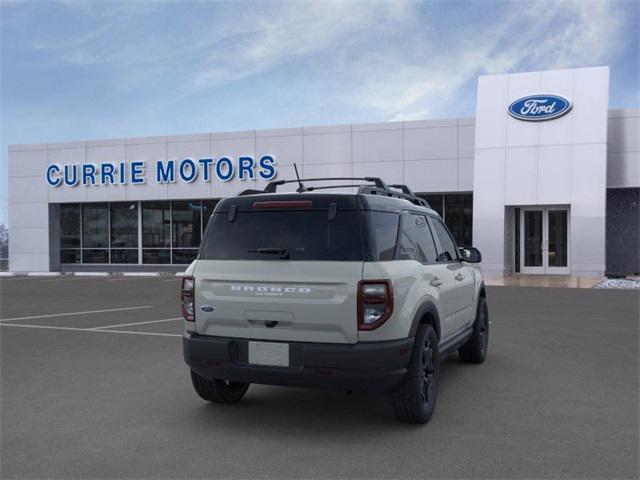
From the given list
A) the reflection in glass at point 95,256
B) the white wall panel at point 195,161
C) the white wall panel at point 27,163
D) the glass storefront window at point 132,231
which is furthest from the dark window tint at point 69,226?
the white wall panel at point 195,161

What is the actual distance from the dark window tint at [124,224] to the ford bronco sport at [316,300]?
81.2 ft

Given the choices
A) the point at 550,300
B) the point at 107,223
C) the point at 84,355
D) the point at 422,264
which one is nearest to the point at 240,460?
the point at 422,264

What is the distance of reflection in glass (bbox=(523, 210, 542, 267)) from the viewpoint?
74.8 ft

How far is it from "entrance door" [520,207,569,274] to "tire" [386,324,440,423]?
61.7 feet

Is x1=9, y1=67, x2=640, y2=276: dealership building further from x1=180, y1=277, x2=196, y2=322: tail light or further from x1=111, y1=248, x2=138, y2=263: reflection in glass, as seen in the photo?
x1=180, y1=277, x2=196, y2=322: tail light

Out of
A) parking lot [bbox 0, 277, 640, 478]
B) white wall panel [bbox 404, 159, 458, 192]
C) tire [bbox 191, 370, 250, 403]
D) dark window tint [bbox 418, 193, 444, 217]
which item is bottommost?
parking lot [bbox 0, 277, 640, 478]

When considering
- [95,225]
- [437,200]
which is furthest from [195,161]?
[437,200]

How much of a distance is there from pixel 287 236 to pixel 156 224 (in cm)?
2472

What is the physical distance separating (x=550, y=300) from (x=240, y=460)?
1184cm

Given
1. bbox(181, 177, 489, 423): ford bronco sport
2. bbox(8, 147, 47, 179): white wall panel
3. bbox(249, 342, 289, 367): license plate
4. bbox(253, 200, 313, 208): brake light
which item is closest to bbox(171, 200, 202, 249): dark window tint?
bbox(8, 147, 47, 179): white wall panel

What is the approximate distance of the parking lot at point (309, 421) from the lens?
4137mm

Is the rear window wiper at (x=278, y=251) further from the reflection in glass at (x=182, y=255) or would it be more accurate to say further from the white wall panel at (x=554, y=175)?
the reflection in glass at (x=182, y=255)

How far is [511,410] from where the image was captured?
5.40 m

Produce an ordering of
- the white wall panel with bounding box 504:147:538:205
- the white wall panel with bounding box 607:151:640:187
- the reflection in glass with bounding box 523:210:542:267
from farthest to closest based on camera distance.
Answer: the reflection in glass with bounding box 523:210:542:267 → the white wall panel with bounding box 607:151:640:187 → the white wall panel with bounding box 504:147:538:205
